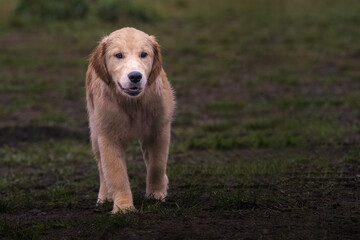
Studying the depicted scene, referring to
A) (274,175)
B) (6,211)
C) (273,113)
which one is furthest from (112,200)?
(273,113)

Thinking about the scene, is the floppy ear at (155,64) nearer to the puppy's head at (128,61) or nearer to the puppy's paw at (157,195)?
the puppy's head at (128,61)

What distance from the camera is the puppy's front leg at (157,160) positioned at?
6.03 metres

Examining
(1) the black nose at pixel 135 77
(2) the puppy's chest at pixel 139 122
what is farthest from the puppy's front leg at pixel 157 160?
(1) the black nose at pixel 135 77

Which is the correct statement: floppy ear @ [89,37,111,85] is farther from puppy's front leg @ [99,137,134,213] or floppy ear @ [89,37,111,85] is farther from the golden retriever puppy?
puppy's front leg @ [99,137,134,213]

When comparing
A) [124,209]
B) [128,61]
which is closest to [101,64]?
[128,61]

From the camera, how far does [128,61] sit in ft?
18.1

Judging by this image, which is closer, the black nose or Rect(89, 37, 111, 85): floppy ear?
the black nose

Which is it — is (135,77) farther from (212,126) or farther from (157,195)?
(212,126)

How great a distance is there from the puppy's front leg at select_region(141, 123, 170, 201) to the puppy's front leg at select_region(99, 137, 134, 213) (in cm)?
30

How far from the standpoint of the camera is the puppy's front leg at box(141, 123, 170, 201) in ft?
19.8

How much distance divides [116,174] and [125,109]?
1.83 ft

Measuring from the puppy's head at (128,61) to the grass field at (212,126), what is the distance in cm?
102

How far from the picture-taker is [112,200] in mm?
6320

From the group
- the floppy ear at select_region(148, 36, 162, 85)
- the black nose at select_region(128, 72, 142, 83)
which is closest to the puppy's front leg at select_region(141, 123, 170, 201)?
the floppy ear at select_region(148, 36, 162, 85)
